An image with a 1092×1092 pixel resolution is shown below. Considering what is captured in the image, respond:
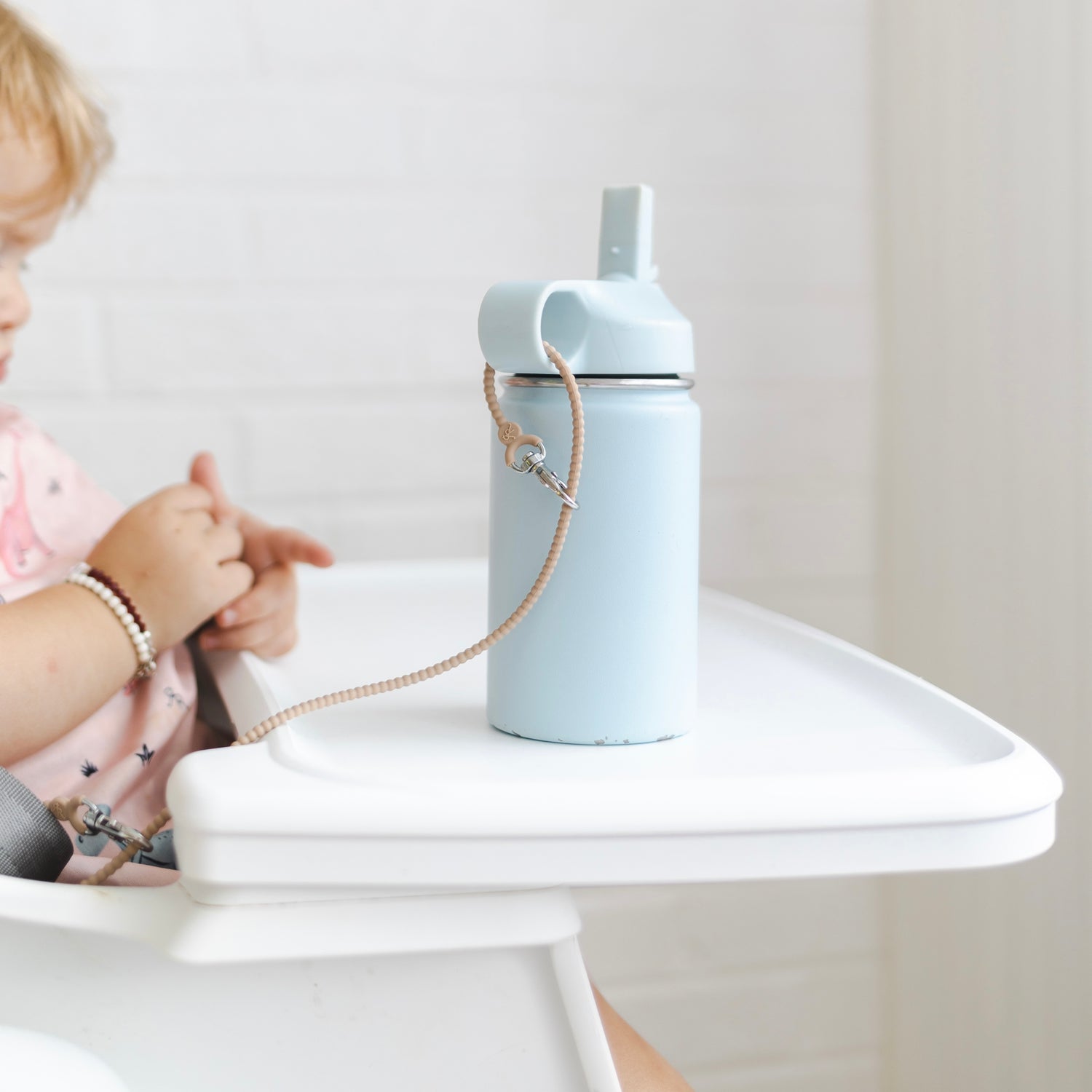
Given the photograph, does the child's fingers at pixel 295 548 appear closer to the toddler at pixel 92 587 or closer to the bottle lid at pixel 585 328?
the toddler at pixel 92 587

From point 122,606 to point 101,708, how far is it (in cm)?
7

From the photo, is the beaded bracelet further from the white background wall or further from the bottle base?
the white background wall

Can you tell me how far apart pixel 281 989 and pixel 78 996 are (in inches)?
3.0

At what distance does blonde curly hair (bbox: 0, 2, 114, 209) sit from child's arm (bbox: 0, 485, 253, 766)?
221mm

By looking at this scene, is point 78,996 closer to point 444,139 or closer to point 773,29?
point 444,139

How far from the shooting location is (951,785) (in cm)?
45

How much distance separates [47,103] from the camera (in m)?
0.77

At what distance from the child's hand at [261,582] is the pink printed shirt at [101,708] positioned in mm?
48

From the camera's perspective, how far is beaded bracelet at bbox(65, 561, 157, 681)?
2.19 ft

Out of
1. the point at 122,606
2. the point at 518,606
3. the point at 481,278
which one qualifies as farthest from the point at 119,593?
the point at 481,278

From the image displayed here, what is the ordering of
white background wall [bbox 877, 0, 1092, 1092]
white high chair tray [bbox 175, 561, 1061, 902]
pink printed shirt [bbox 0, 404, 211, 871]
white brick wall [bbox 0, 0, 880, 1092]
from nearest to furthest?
1. white high chair tray [bbox 175, 561, 1061, 902]
2. pink printed shirt [bbox 0, 404, 211, 871]
3. white background wall [bbox 877, 0, 1092, 1092]
4. white brick wall [bbox 0, 0, 880, 1092]

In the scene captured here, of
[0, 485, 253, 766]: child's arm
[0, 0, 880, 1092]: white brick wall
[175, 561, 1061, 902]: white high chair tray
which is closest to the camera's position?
[175, 561, 1061, 902]: white high chair tray

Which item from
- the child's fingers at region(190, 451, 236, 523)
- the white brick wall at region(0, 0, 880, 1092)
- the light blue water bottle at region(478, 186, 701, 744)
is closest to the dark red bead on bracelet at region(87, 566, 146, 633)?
the child's fingers at region(190, 451, 236, 523)

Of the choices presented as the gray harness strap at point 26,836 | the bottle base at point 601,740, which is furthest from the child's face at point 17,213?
the bottle base at point 601,740
